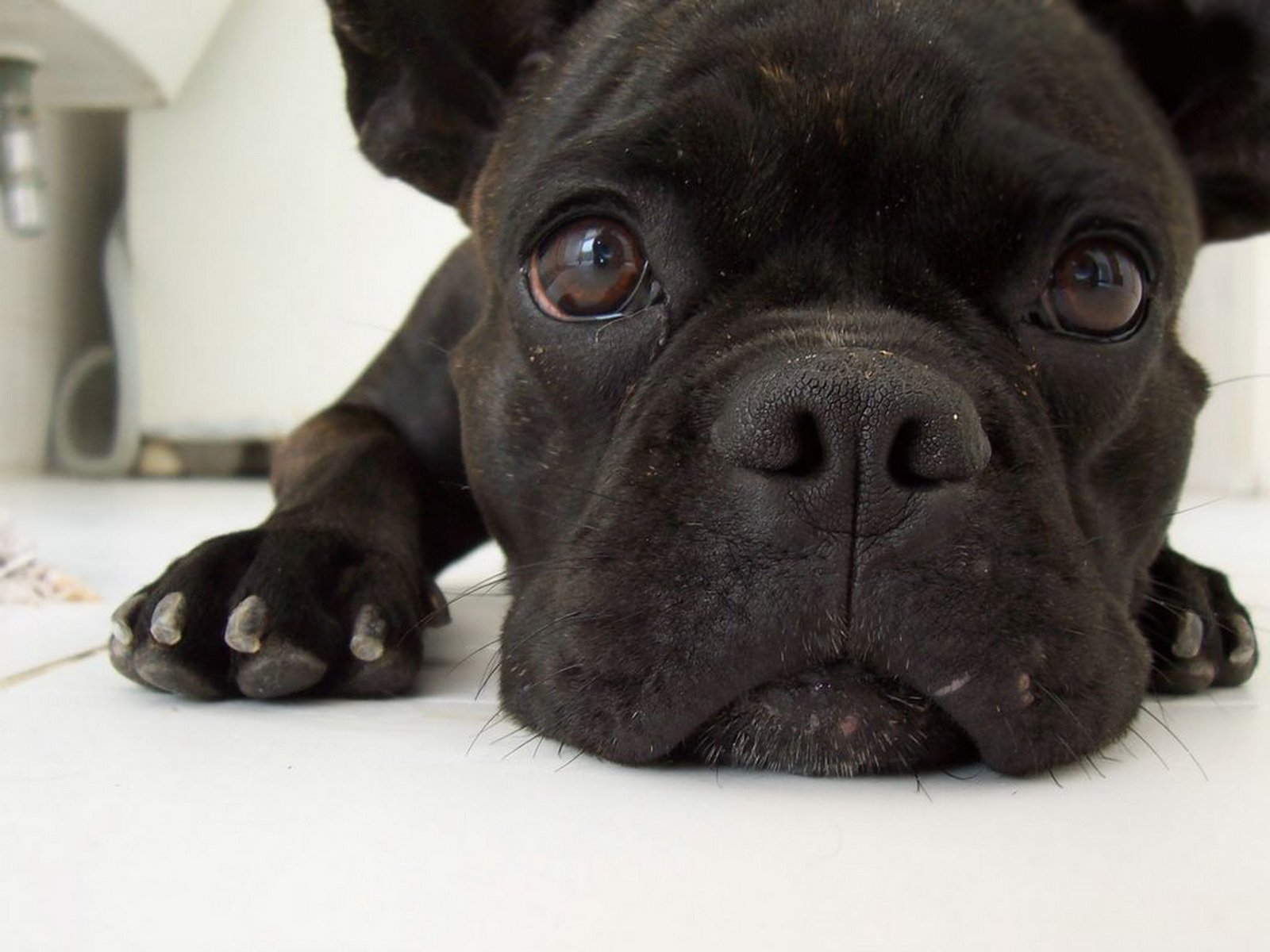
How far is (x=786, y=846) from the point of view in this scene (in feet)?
3.32

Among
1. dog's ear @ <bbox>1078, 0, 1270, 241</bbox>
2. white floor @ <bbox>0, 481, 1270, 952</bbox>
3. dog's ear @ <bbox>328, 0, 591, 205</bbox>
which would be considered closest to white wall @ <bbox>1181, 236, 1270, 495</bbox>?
dog's ear @ <bbox>1078, 0, 1270, 241</bbox>

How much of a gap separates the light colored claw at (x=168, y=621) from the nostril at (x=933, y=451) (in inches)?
33.1

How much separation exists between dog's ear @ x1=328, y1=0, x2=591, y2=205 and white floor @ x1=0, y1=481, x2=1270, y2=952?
3.01ft

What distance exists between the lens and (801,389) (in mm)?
1108

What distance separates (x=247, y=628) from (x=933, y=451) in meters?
0.80

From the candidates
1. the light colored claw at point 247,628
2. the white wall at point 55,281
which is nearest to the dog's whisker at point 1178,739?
the light colored claw at point 247,628

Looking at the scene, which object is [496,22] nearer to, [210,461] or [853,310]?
[853,310]

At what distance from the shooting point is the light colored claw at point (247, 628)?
1438 mm

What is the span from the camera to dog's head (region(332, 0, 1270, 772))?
44.1 inches

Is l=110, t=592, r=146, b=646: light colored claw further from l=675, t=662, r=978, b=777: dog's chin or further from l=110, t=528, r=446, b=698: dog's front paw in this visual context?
l=675, t=662, r=978, b=777: dog's chin

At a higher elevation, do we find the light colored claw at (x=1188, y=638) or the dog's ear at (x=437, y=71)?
the dog's ear at (x=437, y=71)

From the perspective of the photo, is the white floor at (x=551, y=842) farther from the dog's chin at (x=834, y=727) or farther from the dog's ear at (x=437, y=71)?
the dog's ear at (x=437, y=71)

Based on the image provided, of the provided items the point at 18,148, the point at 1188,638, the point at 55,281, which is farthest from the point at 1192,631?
the point at 55,281

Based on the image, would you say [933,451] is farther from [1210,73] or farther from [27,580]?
[27,580]
